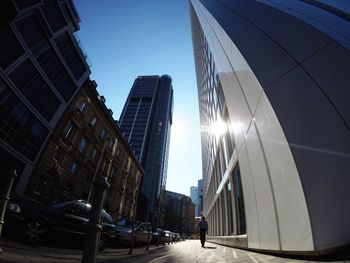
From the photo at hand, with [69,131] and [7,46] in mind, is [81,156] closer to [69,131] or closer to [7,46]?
[69,131]

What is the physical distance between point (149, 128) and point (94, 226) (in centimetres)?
9637

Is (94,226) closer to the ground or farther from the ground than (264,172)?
closer to the ground

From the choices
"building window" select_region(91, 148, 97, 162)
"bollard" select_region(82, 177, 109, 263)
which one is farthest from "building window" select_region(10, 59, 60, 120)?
"bollard" select_region(82, 177, 109, 263)

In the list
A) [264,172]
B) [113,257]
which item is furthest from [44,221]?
[264,172]

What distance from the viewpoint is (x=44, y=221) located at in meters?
5.49

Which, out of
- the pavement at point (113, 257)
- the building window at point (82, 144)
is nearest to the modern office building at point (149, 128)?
the building window at point (82, 144)

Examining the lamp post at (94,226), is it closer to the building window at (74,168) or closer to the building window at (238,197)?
the building window at (238,197)

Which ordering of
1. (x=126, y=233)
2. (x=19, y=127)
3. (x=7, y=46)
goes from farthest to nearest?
(x=19, y=127), (x=7, y=46), (x=126, y=233)

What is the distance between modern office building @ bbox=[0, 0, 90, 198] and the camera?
1461 cm

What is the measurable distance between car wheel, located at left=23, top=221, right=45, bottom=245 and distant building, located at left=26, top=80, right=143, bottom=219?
13267 millimetres

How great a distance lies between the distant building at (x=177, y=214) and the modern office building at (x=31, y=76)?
8083 centimetres

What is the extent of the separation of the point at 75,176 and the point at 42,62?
12.2 meters

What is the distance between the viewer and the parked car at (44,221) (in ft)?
17.0

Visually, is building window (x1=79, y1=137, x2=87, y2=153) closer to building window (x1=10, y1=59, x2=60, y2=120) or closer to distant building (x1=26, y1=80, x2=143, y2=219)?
distant building (x1=26, y1=80, x2=143, y2=219)
